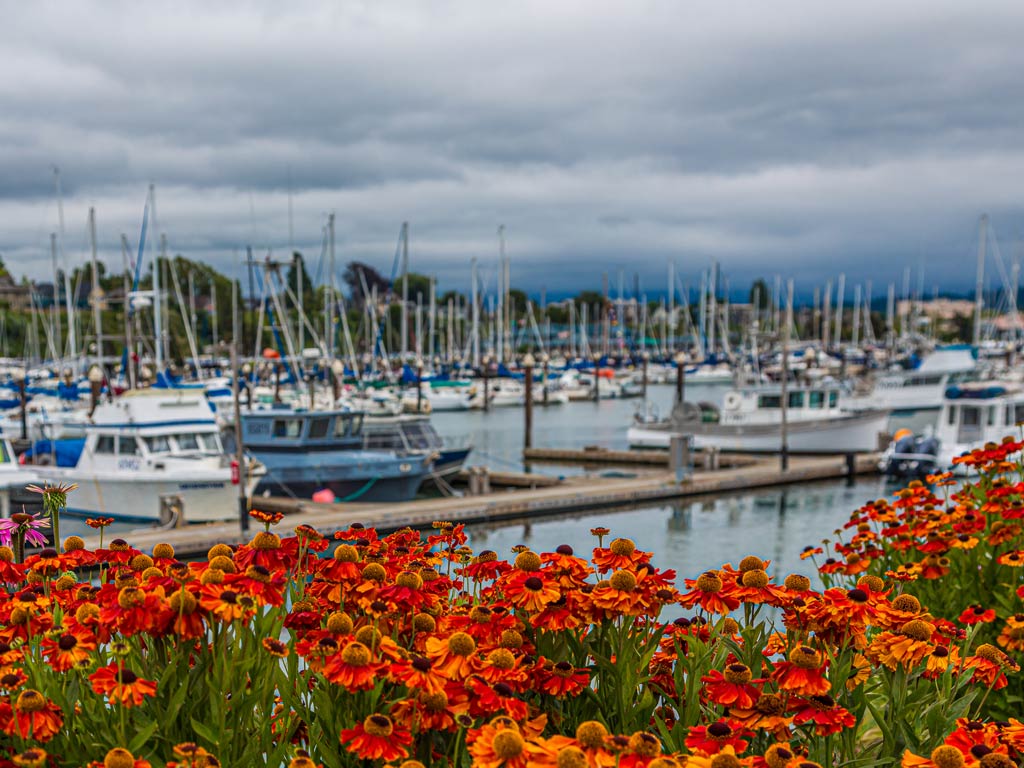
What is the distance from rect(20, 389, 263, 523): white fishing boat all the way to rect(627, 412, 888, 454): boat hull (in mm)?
23986

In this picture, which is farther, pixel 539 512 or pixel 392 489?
pixel 392 489

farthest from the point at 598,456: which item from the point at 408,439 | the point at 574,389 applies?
the point at 574,389

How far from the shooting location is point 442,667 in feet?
12.3

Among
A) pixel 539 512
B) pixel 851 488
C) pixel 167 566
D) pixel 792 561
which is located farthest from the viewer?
pixel 851 488

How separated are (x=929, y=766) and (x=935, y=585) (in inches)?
232

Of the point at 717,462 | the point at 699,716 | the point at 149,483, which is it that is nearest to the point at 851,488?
the point at 717,462

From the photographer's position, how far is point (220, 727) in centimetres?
366

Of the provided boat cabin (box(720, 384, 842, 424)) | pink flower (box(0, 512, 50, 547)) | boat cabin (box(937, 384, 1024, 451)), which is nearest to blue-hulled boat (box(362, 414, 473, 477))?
boat cabin (box(937, 384, 1024, 451))

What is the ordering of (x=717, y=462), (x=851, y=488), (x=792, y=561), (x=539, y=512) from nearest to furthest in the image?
1. (x=792, y=561)
2. (x=539, y=512)
3. (x=851, y=488)
4. (x=717, y=462)

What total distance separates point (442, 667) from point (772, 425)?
145ft

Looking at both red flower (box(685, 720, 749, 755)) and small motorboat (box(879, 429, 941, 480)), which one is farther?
small motorboat (box(879, 429, 941, 480))

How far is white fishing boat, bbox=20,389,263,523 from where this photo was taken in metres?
25.8

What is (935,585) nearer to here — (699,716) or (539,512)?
(699,716)

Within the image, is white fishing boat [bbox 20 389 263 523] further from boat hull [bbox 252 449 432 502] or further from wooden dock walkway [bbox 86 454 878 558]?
boat hull [bbox 252 449 432 502]
